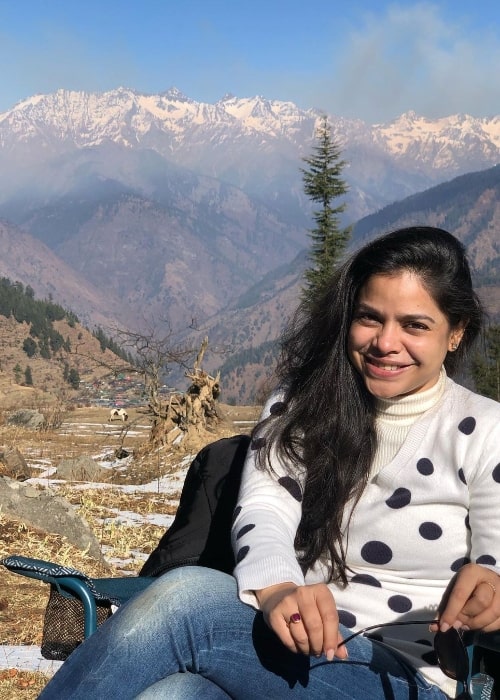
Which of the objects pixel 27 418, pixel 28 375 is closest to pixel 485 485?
pixel 27 418

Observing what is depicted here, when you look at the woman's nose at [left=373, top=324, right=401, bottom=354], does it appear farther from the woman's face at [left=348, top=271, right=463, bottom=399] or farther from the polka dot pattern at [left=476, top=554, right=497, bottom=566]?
the polka dot pattern at [left=476, top=554, right=497, bottom=566]

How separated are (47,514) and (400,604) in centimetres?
403

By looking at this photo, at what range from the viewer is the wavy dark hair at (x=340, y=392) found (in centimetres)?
219

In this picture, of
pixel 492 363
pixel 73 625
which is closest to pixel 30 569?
pixel 73 625

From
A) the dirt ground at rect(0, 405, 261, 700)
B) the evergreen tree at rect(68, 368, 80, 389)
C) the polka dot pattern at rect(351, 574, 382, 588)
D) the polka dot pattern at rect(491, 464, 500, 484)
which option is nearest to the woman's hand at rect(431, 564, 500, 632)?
the polka dot pattern at rect(491, 464, 500, 484)

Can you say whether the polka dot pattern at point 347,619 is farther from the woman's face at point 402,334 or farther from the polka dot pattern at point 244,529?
the woman's face at point 402,334

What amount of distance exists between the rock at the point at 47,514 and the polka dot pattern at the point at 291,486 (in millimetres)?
3560

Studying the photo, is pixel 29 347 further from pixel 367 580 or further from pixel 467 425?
pixel 467 425

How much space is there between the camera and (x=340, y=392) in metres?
2.34

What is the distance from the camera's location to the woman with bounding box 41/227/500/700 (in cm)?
171

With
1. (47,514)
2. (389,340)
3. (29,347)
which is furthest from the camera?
Result: (29,347)

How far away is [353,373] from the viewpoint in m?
2.37

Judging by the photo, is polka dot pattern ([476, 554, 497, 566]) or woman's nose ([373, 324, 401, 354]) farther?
woman's nose ([373, 324, 401, 354])

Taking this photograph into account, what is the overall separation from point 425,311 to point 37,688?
214cm
